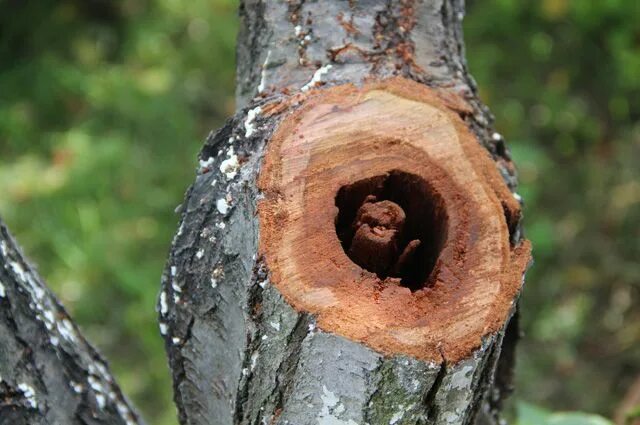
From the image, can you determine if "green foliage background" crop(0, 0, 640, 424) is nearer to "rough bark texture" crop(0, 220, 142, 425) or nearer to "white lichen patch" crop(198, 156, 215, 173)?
"rough bark texture" crop(0, 220, 142, 425)

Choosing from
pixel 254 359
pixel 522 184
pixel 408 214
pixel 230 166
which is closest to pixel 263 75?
pixel 230 166

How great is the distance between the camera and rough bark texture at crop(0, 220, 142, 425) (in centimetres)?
102

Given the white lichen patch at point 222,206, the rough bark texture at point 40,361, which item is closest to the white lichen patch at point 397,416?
the white lichen patch at point 222,206

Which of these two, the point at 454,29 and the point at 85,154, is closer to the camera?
Answer: the point at 454,29

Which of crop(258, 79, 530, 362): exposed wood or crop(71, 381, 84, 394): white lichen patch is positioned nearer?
crop(258, 79, 530, 362): exposed wood

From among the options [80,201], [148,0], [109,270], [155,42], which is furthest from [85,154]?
[148,0]

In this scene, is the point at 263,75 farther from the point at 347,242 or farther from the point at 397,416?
the point at 397,416

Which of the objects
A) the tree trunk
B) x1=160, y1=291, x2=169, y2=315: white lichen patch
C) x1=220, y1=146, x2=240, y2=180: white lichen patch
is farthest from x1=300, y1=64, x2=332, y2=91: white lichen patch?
x1=160, y1=291, x2=169, y2=315: white lichen patch

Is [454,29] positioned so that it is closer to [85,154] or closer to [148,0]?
[85,154]

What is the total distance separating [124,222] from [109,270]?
0.23 meters

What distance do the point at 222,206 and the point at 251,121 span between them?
139mm

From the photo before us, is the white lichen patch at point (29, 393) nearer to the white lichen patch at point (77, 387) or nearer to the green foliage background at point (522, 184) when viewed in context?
the white lichen patch at point (77, 387)

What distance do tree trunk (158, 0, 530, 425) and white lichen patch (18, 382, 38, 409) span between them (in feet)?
0.69

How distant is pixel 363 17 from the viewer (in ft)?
3.86
